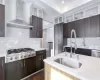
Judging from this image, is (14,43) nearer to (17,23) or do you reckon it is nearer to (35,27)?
(17,23)

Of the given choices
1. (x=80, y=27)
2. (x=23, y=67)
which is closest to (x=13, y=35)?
(x=23, y=67)

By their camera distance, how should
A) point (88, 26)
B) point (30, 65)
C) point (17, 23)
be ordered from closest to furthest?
point (17, 23)
point (30, 65)
point (88, 26)

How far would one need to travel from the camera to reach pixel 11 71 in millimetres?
1953

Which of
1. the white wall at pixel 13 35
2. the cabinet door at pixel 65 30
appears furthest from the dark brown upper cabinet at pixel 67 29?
the white wall at pixel 13 35

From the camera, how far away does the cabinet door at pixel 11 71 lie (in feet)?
6.22

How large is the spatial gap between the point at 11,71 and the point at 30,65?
64cm

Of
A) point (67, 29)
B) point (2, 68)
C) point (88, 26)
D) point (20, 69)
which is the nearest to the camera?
point (2, 68)

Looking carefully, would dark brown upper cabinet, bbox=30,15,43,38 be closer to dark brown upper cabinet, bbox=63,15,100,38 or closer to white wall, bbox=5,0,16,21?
white wall, bbox=5,0,16,21

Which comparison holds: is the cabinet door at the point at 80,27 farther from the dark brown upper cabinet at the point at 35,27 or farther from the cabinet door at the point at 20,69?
the cabinet door at the point at 20,69

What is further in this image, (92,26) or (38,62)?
(92,26)

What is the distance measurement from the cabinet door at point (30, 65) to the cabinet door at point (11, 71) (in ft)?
1.30

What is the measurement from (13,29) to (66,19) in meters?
3.15

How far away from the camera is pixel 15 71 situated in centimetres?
204

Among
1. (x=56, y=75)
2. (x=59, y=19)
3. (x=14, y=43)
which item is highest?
(x=59, y=19)
